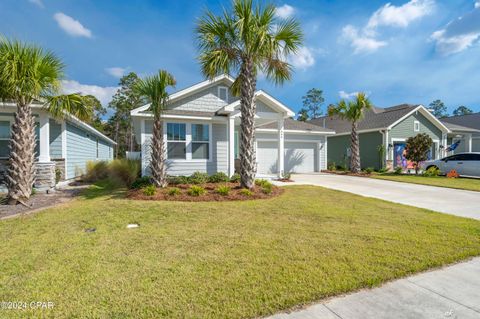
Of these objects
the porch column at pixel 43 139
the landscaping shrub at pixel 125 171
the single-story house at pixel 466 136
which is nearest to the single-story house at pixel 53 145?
the porch column at pixel 43 139

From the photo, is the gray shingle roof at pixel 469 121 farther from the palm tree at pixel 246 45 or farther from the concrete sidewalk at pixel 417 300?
the concrete sidewalk at pixel 417 300

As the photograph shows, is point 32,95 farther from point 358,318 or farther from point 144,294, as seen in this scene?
point 358,318

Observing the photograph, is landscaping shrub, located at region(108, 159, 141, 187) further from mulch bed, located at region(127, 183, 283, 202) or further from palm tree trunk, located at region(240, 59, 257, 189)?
palm tree trunk, located at region(240, 59, 257, 189)

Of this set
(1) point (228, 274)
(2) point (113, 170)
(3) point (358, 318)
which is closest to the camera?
(3) point (358, 318)

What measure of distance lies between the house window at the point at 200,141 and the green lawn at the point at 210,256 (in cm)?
540

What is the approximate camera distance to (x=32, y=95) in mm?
7371

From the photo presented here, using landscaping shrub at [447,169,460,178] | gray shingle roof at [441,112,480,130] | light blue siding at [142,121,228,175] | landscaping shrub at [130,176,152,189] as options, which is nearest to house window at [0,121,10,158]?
light blue siding at [142,121,228,175]

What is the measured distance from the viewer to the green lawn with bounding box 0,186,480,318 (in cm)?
247

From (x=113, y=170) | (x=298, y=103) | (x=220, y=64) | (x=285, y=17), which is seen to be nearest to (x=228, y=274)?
(x=220, y=64)

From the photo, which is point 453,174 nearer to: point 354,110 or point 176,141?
point 354,110

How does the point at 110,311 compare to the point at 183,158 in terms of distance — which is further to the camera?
the point at 183,158

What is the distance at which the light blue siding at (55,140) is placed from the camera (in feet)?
37.3

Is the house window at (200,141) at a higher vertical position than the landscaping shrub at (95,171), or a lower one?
higher

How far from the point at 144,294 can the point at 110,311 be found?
0.35 metres
